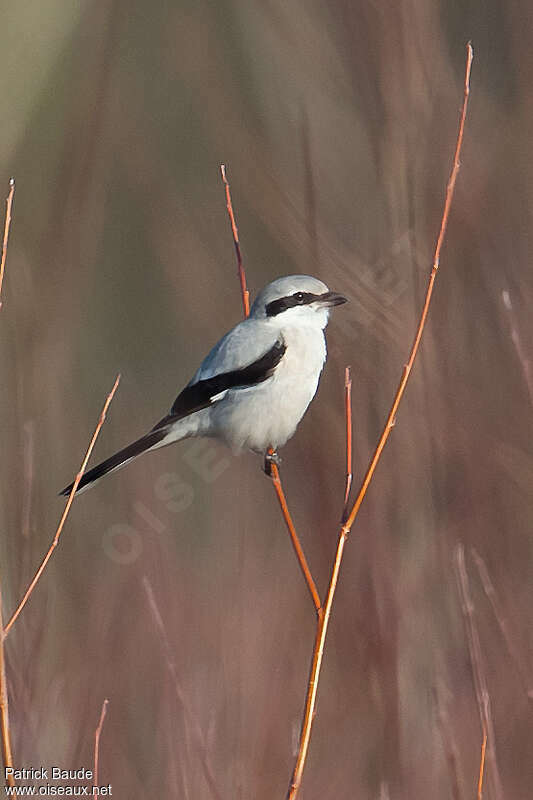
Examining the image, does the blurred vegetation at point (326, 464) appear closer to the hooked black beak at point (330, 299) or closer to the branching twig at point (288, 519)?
the hooked black beak at point (330, 299)

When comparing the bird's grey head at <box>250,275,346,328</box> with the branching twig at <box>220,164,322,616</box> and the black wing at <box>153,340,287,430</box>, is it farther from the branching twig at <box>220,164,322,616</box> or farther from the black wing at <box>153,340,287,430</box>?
the branching twig at <box>220,164,322,616</box>

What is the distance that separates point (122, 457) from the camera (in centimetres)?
288

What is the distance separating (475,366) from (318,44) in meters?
1.27

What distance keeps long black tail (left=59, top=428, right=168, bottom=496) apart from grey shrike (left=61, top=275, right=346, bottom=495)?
0.08 ft

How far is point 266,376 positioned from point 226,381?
129 millimetres

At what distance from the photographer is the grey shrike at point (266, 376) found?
308cm

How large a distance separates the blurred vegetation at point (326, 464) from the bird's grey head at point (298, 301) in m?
0.08

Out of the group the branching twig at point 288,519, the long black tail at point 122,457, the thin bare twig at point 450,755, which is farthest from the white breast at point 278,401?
the thin bare twig at point 450,755

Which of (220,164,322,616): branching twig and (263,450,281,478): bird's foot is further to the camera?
(263,450,281,478): bird's foot

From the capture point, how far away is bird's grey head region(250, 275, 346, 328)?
10.1 ft

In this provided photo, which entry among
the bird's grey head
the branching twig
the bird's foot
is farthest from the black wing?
the branching twig

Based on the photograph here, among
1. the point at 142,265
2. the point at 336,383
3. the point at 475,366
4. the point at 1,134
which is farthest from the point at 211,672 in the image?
the point at 142,265

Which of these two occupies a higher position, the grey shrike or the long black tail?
the grey shrike

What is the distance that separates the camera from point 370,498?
3.19m
